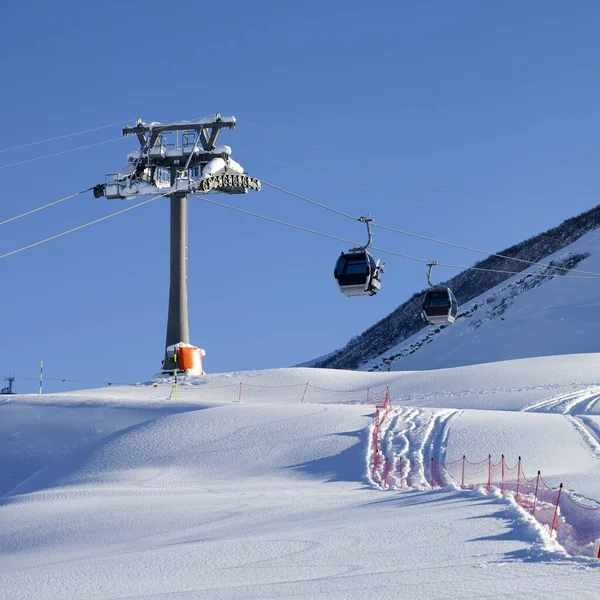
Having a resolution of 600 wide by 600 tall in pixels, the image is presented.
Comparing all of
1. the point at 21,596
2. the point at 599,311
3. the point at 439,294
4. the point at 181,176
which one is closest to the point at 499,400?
the point at 439,294

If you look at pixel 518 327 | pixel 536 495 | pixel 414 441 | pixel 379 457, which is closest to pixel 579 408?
pixel 414 441

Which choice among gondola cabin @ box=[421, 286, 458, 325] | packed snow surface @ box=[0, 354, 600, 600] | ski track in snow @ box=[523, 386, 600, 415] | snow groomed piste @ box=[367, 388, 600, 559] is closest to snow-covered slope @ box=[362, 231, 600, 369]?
packed snow surface @ box=[0, 354, 600, 600]

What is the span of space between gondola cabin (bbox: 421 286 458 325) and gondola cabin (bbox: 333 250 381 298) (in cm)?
428

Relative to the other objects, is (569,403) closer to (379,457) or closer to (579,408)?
(579,408)

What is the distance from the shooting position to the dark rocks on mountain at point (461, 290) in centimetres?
8419

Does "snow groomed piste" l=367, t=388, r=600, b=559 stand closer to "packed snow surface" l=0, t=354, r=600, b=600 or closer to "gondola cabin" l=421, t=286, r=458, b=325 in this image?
"packed snow surface" l=0, t=354, r=600, b=600

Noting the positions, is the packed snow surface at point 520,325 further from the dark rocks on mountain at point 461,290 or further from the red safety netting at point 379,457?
the red safety netting at point 379,457

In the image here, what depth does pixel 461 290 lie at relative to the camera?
89.9 m

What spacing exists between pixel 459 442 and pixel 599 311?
44.6 m

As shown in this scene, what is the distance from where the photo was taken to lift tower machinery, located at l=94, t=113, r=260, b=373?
1993 inches

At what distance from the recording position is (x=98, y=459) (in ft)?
100

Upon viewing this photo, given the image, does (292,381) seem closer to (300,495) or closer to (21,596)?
(300,495)

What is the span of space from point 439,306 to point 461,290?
59.0 meters

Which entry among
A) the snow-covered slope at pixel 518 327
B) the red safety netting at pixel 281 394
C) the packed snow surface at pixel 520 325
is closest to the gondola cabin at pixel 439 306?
the red safety netting at pixel 281 394
